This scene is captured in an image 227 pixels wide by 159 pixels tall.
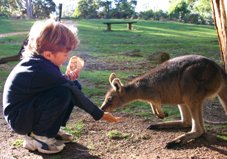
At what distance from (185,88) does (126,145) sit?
80 centimetres

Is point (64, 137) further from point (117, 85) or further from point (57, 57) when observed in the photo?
point (117, 85)

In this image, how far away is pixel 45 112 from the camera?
128 inches

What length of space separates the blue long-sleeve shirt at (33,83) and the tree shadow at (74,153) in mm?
424

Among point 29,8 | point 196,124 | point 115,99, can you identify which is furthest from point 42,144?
point 29,8

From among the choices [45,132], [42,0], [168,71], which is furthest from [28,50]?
[42,0]

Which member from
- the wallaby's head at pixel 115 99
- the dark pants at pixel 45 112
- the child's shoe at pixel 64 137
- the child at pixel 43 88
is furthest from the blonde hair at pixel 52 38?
the wallaby's head at pixel 115 99

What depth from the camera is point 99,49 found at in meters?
12.4

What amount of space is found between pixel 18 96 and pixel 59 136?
27.0 inches

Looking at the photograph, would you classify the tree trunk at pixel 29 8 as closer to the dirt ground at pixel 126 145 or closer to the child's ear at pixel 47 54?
the dirt ground at pixel 126 145

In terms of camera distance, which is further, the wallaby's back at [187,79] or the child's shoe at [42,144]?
the wallaby's back at [187,79]

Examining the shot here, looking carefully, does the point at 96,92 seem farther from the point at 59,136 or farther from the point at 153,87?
the point at 59,136

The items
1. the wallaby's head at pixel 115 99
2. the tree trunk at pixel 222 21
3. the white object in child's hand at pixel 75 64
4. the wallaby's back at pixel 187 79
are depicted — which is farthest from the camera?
the wallaby's head at pixel 115 99

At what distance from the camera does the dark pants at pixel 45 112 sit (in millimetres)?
3236

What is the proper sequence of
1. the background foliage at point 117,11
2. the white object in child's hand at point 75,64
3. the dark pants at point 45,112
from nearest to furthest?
the dark pants at point 45,112
the white object in child's hand at point 75,64
the background foliage at point 117,11
